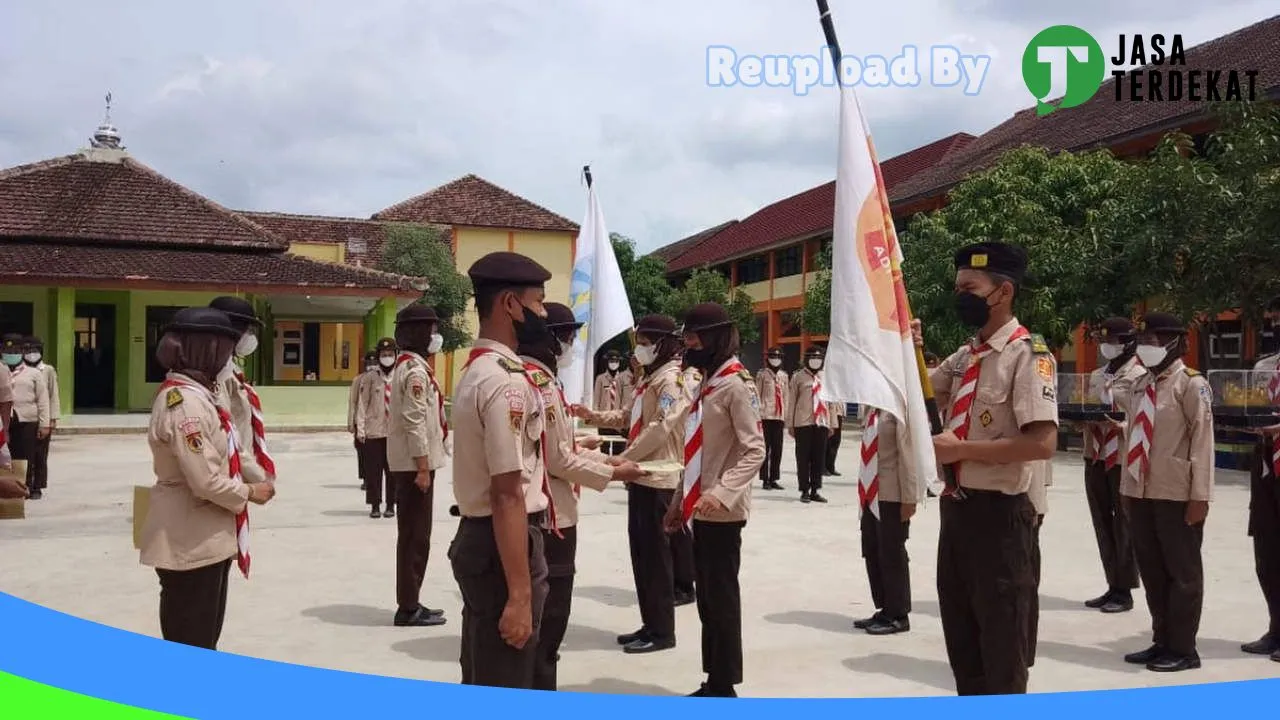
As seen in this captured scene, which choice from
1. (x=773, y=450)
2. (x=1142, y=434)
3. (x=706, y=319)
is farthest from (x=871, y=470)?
(x=773, y=450)

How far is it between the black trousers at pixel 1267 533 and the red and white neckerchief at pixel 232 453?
5113 mm

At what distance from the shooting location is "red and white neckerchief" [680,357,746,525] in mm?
4840

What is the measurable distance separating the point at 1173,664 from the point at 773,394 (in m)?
8.52

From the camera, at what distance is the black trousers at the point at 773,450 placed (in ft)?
42.3

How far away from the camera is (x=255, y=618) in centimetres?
616

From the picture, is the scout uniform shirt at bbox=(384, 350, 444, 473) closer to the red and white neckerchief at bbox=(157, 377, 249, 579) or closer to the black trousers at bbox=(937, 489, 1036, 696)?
the red and white neckerchief at bbox=(157, 377, 249, 579)

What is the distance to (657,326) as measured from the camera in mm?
6410

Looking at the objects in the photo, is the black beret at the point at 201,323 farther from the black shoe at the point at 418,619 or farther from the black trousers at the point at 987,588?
the black trousers at the point at 987,588

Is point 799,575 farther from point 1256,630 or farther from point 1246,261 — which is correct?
point 1246,261

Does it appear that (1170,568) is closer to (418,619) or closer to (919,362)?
(919,362)

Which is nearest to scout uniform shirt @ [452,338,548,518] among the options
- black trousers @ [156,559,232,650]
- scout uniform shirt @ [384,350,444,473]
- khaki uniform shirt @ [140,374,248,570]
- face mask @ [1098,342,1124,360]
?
khaki uniform shirt @ [140,374,248,570]

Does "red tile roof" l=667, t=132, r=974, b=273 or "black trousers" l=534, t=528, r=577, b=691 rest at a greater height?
"red tile roof" l=667, t=132, r=974, b=273

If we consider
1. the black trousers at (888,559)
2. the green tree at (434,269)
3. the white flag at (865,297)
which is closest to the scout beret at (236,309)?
the white flag at (865,297)

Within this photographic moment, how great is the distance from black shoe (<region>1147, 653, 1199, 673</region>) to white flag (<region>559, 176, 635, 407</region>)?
4.10m
